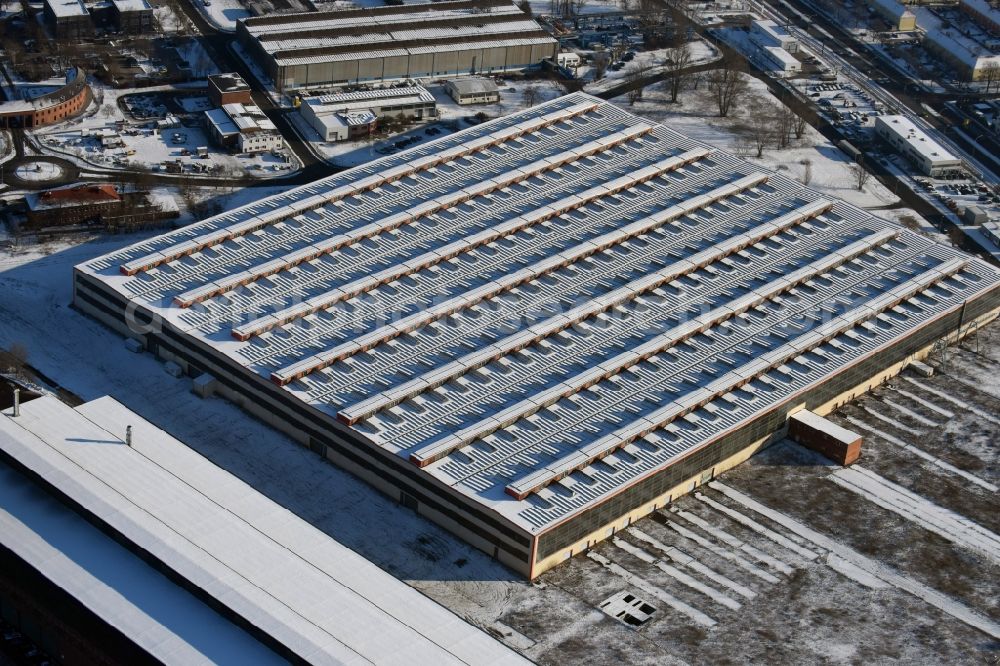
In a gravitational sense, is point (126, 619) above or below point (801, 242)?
below

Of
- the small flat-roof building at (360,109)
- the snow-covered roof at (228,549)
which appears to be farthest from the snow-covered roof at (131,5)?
the snow-covered roof at (228,549)

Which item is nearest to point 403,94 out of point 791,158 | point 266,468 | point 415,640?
point 791,158

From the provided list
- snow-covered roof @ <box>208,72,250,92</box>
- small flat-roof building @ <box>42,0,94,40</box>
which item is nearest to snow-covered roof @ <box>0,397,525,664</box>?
snow-covered roof @ <box>208,72,250,92</box>

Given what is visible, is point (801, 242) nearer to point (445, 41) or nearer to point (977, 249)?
point (977, 249)

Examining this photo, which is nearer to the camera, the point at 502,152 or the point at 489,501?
the point at 489,501

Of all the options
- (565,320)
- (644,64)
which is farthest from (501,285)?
(644,64)

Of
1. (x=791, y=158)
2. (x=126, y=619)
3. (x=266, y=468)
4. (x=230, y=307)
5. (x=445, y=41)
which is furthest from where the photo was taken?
(x=445, y=41)

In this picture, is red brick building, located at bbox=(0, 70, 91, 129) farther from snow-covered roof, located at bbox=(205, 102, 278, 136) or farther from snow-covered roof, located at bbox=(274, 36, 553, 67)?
snow-covered roof, located at bbox=(274, 36, 553, 67)

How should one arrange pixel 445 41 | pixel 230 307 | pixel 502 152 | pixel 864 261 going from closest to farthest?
pixel 230 307 → pixel 864 261 → pixel 502 152 → pixel 445 41
